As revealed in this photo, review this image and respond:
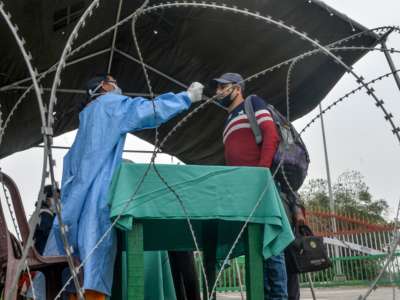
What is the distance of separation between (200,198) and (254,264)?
1.40 ft

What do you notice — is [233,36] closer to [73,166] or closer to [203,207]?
[73,166]

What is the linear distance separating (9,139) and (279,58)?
2.85 m

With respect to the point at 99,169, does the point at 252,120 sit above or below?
above

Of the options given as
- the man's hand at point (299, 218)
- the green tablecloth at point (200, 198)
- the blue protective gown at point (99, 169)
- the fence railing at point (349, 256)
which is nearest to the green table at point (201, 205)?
the green tablecloth at point (200, 198)

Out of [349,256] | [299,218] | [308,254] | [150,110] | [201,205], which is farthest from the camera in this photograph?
[349,256]

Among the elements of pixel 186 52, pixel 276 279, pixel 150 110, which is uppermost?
pixel 186 52

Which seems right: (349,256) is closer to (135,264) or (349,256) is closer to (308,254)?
(308,254)

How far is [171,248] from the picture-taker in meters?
3.66

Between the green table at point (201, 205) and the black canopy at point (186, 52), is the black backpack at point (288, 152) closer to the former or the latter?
the green table at point (201, 205)

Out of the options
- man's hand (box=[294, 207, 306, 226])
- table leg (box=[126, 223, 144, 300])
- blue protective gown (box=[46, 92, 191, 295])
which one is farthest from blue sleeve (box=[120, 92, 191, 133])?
man's hand (box=[294, 207, 306, 226])

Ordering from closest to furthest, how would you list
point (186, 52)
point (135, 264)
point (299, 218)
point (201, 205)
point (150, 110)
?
1. point (135, 264)
2. point (201, 205)
3. point (150, 110)
4. point (299, 218)
5. point (186, 52)

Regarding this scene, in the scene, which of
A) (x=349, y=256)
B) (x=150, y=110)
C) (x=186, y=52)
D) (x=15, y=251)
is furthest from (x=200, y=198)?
(x=349, y=256)

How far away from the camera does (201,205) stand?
278 cm

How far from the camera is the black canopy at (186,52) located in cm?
476
